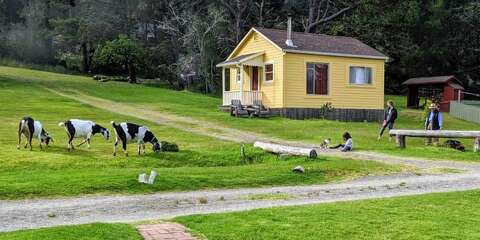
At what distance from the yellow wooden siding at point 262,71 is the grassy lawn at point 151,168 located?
992 cm

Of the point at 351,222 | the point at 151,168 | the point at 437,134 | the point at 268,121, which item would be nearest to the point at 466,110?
the point at 268,121

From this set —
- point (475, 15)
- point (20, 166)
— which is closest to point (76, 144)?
point (20, 166)

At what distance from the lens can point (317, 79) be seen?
31531 millimetres

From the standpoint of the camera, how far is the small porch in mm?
32062

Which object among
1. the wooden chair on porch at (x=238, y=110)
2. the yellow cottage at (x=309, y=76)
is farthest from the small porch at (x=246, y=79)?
the wooden chair on porch at (x=238, y=110)

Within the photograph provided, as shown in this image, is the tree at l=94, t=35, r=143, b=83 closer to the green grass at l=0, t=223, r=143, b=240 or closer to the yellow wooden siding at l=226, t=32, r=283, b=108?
the yellow wooden siding at l=226, t=32, r=283, b=108

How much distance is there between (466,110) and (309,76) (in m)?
11.7

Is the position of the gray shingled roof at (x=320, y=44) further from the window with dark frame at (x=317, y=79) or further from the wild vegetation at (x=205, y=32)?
the wild vegetation at (x=205, y=32)

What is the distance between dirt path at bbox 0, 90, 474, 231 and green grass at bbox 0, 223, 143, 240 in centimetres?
92

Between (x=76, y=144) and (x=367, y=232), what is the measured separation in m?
12.4

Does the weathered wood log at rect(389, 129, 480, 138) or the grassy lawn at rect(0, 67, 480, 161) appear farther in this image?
the grassy lawn at rect(0, 67, 480, 161)

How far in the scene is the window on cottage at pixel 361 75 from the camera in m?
32.5

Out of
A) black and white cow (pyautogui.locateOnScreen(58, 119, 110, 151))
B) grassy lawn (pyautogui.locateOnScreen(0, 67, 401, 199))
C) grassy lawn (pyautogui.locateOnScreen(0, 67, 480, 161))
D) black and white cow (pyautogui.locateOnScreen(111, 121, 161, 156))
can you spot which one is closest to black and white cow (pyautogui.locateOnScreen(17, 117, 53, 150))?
grassy lawn (pyautogui.locateOnScreen(0, 67, 401, 199))

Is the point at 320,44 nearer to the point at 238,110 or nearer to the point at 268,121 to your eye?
the point at 238,110
